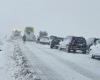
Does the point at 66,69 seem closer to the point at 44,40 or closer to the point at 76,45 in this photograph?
the point at 76,45

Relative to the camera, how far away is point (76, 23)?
160 metres

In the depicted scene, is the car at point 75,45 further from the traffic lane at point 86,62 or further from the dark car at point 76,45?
the traffic lane at point 86,62

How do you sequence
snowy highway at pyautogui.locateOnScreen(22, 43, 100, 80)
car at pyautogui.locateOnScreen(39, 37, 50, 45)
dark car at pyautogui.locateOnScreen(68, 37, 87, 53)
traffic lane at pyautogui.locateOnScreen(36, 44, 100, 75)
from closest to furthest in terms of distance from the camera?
snowy highway at pyautogui.locateOnScreen(22, 43, 100, 80), traffic lane at pyautogui.locateOnScreen(36, 44, 100, 75), dark car at pyautogui.locateOnScreen(68, 37, 87, 53), car at pyautogui.locateOnScreen(39, 37, 50, 45)

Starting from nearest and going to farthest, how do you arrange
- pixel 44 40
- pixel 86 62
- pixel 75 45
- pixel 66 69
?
1. pixel 66 69
2. pixel 86 62
3. pixel 75 45
4. pixel 44 40

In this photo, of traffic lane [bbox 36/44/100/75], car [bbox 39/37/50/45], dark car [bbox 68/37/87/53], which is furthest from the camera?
car [bbox 39/37/50/45]

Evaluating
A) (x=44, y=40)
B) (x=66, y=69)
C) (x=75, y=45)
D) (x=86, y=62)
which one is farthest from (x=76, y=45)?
(x=44, y=40)

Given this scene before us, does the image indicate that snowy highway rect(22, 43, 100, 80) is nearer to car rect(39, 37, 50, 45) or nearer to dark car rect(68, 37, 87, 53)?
dark car rect(68, 37, 87, 53)

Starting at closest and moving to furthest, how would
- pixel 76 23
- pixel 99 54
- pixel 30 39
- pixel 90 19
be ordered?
pixel 99 54 < pixel 30 39 < pixel 90 19 < pixel 76 23

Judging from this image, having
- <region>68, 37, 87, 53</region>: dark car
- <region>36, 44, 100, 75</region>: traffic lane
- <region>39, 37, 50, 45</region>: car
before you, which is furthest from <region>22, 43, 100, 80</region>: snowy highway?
<region>39, 37, 50, 45</region>: car

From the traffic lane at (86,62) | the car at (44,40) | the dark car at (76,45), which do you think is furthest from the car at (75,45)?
the car at (44,40)

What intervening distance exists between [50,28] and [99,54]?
472 feet

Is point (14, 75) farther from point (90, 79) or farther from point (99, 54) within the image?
point (99, 54)

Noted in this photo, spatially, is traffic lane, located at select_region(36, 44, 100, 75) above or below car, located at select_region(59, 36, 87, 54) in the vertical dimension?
below

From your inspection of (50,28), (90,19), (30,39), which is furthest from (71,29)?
(30,39)
